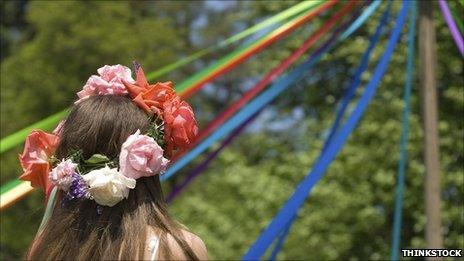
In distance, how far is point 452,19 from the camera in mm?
4535

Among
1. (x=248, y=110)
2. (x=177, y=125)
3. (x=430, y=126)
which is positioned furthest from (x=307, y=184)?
(x=177, y=125)

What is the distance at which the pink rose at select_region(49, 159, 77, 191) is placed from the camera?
1947 millimetres

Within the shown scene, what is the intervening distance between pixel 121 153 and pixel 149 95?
0.19 meters

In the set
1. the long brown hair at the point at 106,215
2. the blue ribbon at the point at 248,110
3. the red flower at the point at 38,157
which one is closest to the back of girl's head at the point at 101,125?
the long brown hair at the point at 106,215

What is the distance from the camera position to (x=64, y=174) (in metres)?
1.96

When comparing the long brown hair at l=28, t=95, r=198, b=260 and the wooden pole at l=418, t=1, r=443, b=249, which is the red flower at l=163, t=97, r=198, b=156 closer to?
the long brown hair at l=28, t=95, r=198, b=260

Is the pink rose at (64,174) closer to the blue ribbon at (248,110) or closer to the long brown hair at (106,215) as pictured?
the long brown hair at (106,215)

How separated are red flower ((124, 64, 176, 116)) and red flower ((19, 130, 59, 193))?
0.23m

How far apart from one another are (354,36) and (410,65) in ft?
10.8

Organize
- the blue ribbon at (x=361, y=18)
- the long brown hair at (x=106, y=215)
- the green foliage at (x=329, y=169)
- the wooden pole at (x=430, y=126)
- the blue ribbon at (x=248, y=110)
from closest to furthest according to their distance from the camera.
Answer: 1. the long brown hair at (x=106, y=215)
2. the blue ribbon at (x=248, y=110)
3. the wooden pole at (x=430, y=126)
4. the blue ribbon at (x=361, y=18)
5. the green foliage at (x=329, y=169)

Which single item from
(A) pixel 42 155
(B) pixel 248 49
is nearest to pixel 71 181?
(A) pixel 42 155

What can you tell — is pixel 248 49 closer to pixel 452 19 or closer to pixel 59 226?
pixel 452 19

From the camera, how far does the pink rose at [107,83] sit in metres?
2.06

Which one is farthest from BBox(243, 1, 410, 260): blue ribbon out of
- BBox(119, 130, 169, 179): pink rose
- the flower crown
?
BBox(119, 130, 169, 179): pink rose
